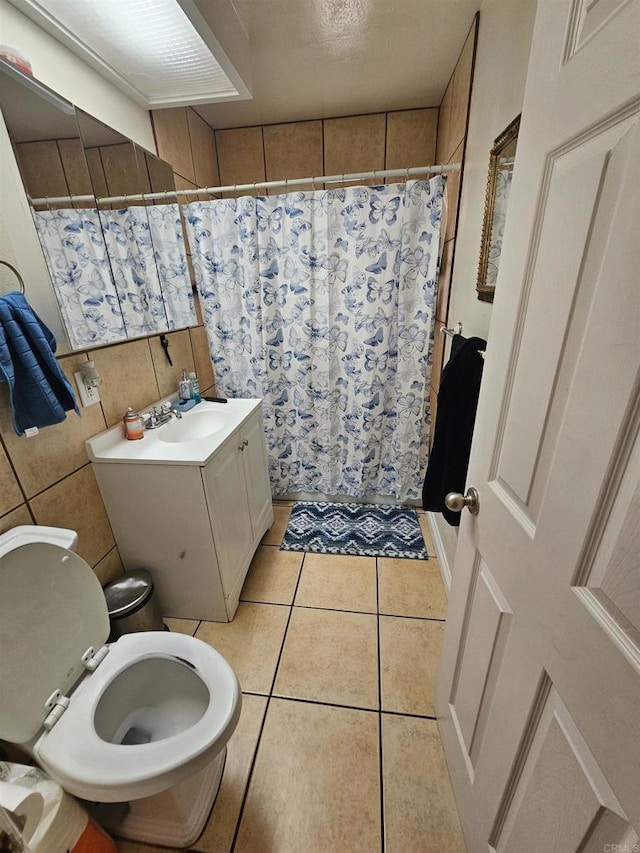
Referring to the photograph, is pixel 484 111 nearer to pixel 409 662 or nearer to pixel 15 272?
pixel 15 272

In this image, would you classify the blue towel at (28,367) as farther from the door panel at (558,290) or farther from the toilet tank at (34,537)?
the door panel at (558,290)

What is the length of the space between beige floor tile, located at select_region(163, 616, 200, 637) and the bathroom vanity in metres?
0.03

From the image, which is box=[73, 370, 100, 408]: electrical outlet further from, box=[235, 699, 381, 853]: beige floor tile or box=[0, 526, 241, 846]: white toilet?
box=[235, 699, 381, 853]: beige floor tile

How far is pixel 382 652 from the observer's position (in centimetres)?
143

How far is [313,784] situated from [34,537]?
1.11 meters

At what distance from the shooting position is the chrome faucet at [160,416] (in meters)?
1.55

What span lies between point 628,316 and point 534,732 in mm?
699

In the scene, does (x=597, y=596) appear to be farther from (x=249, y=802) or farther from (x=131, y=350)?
(x=131, y=350)

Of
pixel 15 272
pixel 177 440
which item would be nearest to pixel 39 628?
pixel 177 440

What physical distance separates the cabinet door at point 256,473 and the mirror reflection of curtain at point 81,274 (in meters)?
0.71

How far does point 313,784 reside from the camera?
106 centimetres

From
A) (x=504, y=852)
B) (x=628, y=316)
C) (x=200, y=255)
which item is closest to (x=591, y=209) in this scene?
(x=628, y=316)

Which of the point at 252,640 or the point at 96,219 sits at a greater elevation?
the point at 96,219

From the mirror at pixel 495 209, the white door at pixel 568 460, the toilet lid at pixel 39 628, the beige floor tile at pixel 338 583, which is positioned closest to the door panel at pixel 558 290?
the white door at pixel 568 460
